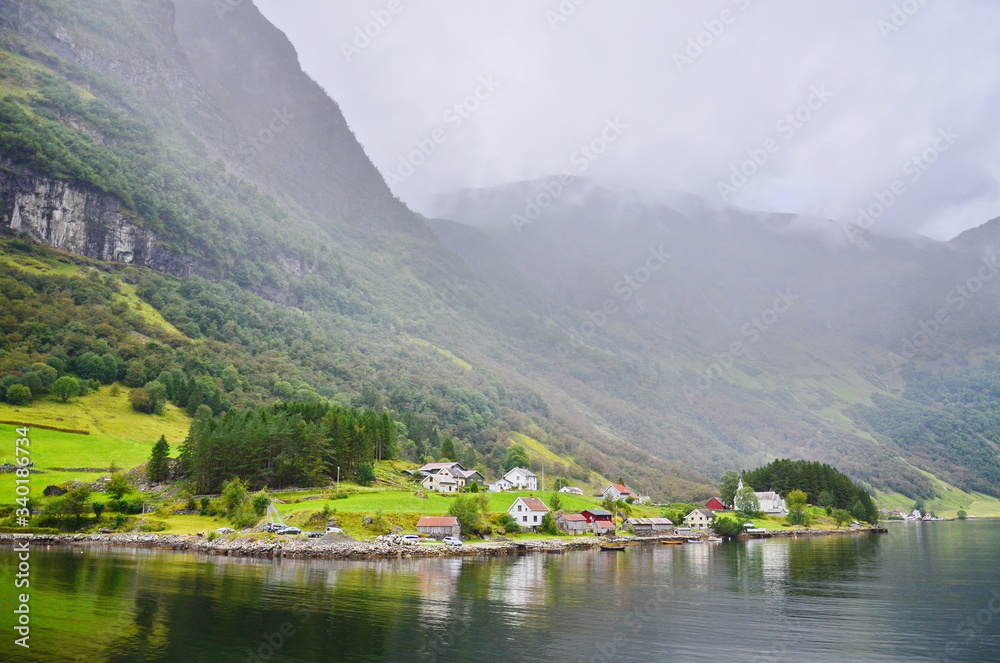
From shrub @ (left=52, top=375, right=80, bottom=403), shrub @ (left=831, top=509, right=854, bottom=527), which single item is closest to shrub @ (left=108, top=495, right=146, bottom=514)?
shrub @ (left=52, top=375, right=80, bottom=403)

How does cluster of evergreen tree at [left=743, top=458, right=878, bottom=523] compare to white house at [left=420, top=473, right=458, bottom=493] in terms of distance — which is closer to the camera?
white house at [left=420, top=473, right=458, bottom=493]

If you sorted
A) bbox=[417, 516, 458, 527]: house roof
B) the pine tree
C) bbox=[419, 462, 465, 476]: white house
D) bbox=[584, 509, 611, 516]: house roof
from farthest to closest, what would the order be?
bbox=[419, 462, 465, 476]: white house → bbox=[584, 509, 611, 516]: house roof → the pine tree → bbox=[417, 516, 458, 527]: house roof

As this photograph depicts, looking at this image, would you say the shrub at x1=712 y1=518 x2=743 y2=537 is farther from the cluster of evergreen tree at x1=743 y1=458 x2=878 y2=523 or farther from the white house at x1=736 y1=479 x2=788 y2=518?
the cluster of evergreen tree at x1=743 y1=458 x2=878 y2=523

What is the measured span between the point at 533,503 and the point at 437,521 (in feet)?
81.6

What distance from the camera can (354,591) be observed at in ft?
169

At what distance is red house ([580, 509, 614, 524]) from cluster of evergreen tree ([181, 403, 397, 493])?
137 feet

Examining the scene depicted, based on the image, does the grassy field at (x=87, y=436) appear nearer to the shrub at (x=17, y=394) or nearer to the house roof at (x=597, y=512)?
the shrub at (x=17, y=394)

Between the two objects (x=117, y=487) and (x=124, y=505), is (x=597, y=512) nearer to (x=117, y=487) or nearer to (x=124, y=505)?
(x=124, y=505)

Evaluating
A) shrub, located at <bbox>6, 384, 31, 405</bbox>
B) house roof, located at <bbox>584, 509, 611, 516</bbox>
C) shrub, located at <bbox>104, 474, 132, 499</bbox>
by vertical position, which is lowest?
house roof, located at <bbox>584, 509, 611, 516</bbox>

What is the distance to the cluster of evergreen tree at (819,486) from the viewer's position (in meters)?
166

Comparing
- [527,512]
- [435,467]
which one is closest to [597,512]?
[527,512]

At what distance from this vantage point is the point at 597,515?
12144 centimetres

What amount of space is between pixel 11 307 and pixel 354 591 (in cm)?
15166

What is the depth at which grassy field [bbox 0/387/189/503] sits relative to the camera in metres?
102
